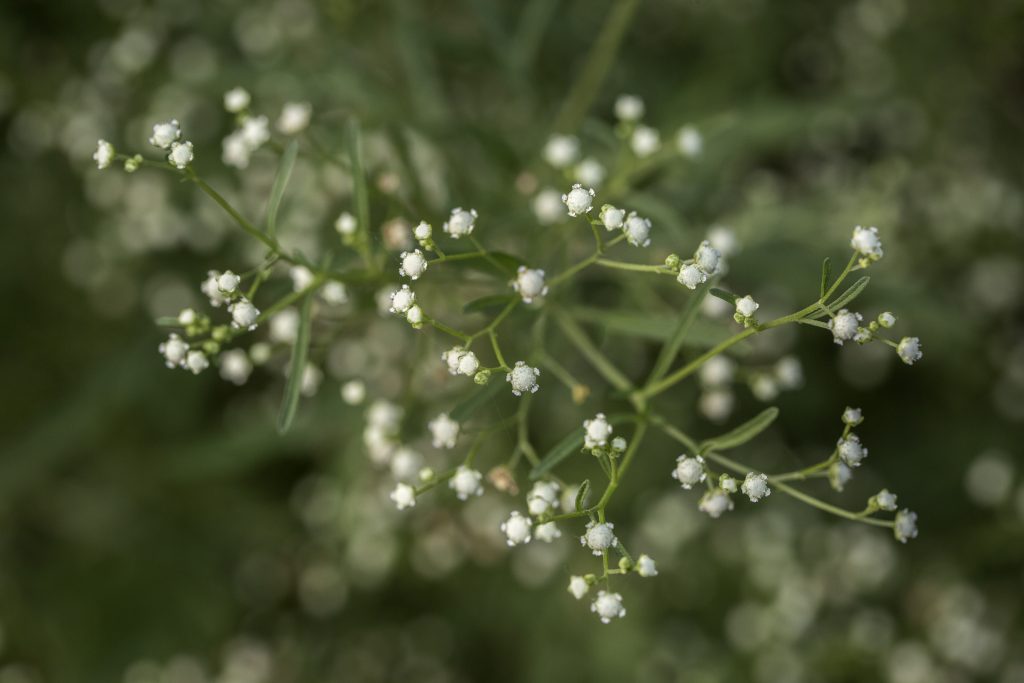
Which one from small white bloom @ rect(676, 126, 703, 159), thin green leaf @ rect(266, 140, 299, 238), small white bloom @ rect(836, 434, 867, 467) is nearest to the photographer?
small white bloom @ rect(836, 434, 867, 467)

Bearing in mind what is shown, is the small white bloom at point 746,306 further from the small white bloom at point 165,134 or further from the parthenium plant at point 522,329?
the small white bloom at point 165,134

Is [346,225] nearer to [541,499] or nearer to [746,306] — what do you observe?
[541,499]

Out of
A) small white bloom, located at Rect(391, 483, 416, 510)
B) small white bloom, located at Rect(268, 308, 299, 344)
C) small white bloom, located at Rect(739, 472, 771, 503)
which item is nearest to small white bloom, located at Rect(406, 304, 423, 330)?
small white bloom, located at Rect(391, 483, 416, 510)

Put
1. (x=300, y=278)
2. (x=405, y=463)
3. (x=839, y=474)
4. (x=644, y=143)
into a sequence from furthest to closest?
1. (x=644, y=143)
2. (x=405, y=463)
3. (x=300, y=278)
4. (x=839, y=474)

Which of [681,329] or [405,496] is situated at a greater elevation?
[681,329]

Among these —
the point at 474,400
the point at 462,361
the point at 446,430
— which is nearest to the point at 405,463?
the point at 446,430

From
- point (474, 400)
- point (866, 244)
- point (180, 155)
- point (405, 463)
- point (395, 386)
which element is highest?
point (180, 155)

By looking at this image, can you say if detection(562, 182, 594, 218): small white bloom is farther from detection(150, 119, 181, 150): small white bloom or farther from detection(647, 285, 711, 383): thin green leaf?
detection(150, 119, 181, 150): small white bloom
